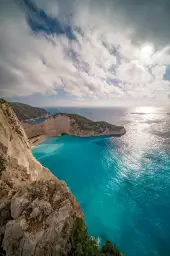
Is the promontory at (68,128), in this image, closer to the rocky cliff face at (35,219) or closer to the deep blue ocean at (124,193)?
the deep blue ocean at (124,193)

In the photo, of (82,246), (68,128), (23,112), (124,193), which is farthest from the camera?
(23,112)

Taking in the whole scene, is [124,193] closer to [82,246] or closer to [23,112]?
[82,246]

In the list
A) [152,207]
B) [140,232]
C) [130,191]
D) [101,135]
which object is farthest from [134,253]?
[101,135]

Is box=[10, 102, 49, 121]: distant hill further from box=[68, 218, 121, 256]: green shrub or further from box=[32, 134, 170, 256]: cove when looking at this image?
box=[68, 218, 121, 256]: green shrub

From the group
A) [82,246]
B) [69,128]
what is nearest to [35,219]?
[82,246]

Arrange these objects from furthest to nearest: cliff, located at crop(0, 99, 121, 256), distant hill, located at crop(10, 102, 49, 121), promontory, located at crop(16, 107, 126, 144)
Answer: distant hill, located at crop(10, 102, 49, 121) < promontory, located at crop(16, 107, 126, 144) < cliff, located at crop(0, 99, 121, 256)

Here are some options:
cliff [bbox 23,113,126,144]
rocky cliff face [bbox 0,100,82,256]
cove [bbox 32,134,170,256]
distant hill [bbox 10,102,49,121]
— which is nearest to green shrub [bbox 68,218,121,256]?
rocky cliff face [bbox 0,100,82,256]


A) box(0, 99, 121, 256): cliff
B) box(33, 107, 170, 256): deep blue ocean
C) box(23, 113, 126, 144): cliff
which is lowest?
box(33, 107, 170, 256): deep blue ocean

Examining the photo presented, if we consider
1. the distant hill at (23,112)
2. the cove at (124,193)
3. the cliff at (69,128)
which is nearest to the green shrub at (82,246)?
the cove at (124,193)

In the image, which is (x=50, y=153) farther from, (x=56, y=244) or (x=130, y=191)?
(x=56, y=244)

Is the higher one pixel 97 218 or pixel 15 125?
pixel 15 125

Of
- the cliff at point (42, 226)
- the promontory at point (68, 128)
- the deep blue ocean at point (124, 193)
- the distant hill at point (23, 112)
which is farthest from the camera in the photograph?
the distant hill at point (23, 112)
